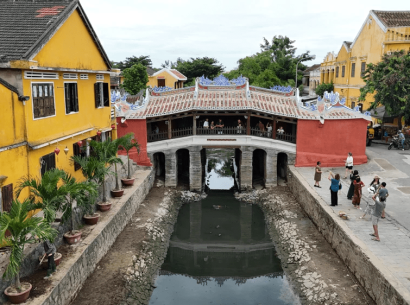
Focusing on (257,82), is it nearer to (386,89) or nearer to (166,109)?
(386,89)

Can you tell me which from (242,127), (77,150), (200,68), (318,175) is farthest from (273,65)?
(77,150)

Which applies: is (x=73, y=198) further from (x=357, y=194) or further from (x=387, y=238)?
(x=357, y=194)

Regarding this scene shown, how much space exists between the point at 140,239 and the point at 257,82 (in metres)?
31.4

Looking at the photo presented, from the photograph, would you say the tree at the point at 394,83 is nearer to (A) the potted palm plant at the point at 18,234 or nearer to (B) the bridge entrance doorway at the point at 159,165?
(B) the bridge entrance doorway at the point at 159,165

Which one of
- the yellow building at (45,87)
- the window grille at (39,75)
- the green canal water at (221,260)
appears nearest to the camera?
the yellow building at (45,87)

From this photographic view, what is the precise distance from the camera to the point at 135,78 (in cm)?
4162

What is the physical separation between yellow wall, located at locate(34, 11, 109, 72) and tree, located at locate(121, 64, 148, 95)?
2380cm

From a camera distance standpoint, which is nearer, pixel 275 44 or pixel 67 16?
pixel 67 16

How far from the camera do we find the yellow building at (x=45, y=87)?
1104 centimetres

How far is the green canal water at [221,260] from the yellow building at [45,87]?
5.66 m

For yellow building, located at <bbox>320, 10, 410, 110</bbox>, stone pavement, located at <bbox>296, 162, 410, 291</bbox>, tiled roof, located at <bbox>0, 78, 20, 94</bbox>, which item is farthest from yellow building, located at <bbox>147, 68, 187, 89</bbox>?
tiled roof, located at <bbox>0, 78, 20, 94</bbox>

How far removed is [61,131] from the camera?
46.3 ft

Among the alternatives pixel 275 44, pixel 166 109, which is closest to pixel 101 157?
pixel 166 109

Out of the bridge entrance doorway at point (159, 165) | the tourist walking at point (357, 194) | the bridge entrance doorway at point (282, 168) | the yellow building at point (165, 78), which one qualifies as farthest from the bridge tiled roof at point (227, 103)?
the yellow building at point (165, 78)
